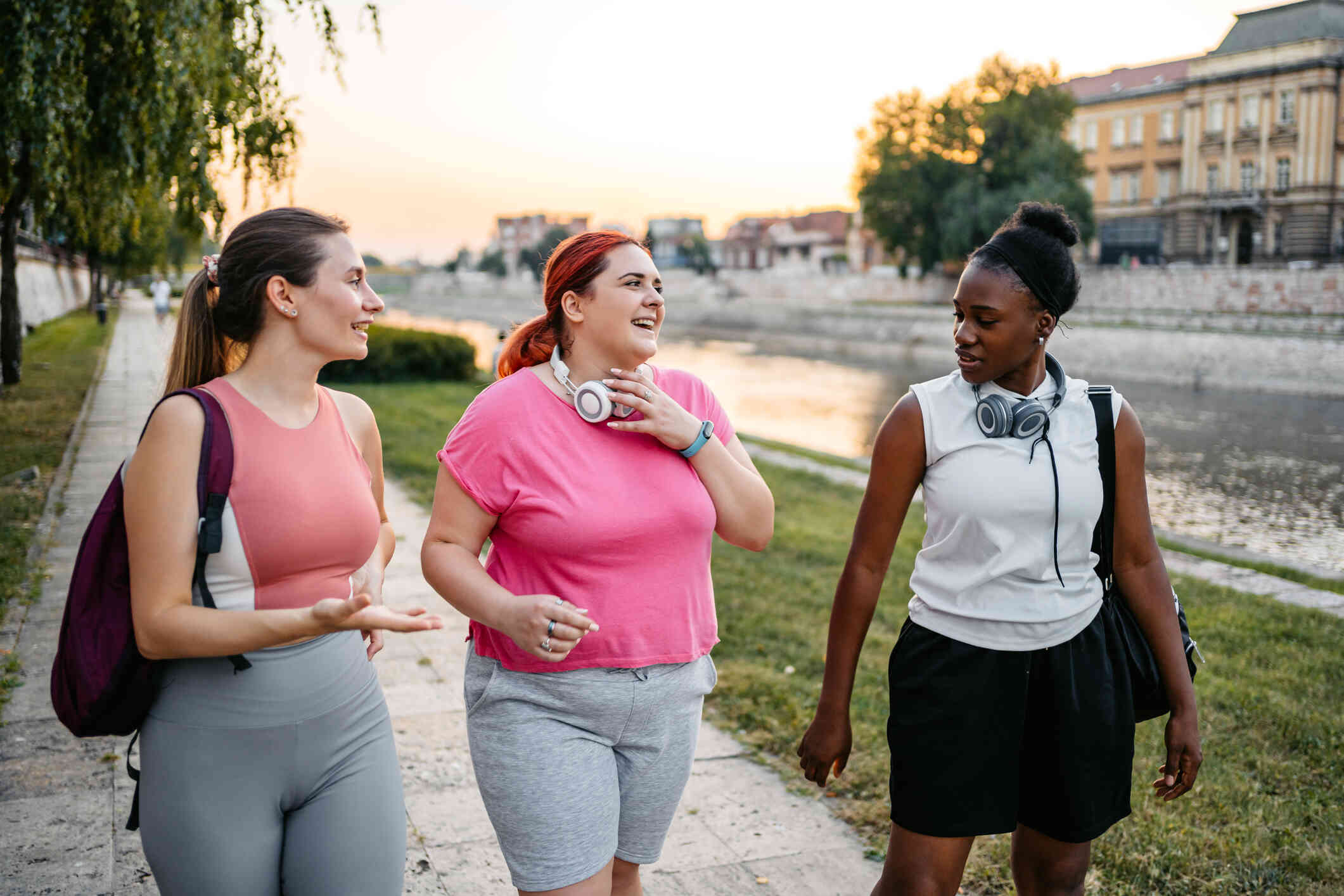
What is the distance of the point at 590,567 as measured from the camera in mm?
2248

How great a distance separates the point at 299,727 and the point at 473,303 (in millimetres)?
88967

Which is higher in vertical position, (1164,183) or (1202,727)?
(1164,183)

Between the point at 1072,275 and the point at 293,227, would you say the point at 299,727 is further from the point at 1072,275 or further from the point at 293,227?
the point at 1072,275

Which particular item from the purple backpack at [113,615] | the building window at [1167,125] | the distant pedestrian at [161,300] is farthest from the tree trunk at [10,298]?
the building window at [1167,125]

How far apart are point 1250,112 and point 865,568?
69.8 metres

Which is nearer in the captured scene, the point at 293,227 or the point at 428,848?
the point at 293,227

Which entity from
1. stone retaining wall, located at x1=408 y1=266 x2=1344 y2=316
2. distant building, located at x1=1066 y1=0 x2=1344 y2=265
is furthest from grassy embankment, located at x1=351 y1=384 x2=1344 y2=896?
distant building, located at x1=1066 y1=0 x2=1344 y2=265

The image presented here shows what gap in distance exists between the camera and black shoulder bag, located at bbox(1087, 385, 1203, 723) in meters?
2.52

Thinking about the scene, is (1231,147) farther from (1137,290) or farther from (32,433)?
(32,433)

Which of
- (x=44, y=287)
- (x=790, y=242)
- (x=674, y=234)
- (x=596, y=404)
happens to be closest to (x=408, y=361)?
(x=596, y=404)

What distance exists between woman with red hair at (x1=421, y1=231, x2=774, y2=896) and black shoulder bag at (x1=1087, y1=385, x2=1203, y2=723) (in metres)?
0.82

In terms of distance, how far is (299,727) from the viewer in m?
2.07

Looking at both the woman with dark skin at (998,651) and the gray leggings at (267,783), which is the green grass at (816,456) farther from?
the gray leggings at (267,783)

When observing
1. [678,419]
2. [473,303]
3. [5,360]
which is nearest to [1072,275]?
[678,419]
